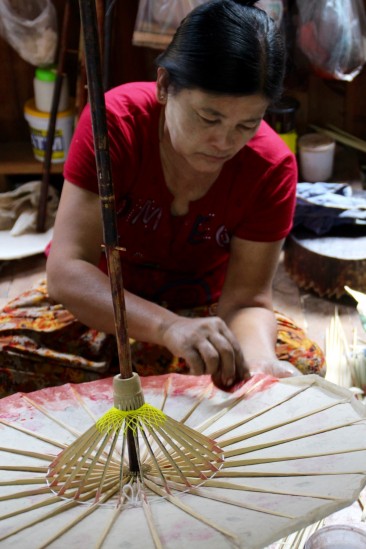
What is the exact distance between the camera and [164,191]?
187cm

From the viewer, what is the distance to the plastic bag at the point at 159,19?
2801 mm

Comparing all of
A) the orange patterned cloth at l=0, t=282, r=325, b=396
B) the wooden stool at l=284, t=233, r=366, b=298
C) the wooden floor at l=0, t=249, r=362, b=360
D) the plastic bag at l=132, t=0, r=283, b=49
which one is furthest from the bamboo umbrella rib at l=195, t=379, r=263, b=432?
the plastic bag at l=132, t=0, r=283, b=49

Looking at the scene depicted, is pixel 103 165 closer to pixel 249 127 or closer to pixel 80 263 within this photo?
pixel 249 127

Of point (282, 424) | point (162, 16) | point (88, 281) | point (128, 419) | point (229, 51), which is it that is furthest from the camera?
point (162, 16)

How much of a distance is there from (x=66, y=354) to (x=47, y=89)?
1580 millimetres

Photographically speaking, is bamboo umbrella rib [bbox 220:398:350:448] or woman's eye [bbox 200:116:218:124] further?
woman's eye [bbox 200:116:218:124]

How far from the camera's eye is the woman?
150 cm

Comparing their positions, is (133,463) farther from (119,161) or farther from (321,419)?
(119,161)

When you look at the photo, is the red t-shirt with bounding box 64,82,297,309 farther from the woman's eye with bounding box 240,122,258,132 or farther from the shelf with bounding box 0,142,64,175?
the shelf with bounding box 0,142,64,175

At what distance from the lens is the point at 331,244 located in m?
2.94

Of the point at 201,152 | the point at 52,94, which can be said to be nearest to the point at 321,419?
the point at 201,152

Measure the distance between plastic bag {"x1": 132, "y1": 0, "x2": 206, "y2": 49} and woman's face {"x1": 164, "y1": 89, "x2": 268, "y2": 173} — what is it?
1.27 m

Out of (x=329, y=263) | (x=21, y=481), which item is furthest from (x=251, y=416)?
(x=329, y=263)

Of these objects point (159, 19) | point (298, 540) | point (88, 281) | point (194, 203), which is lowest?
point (298, 540)
